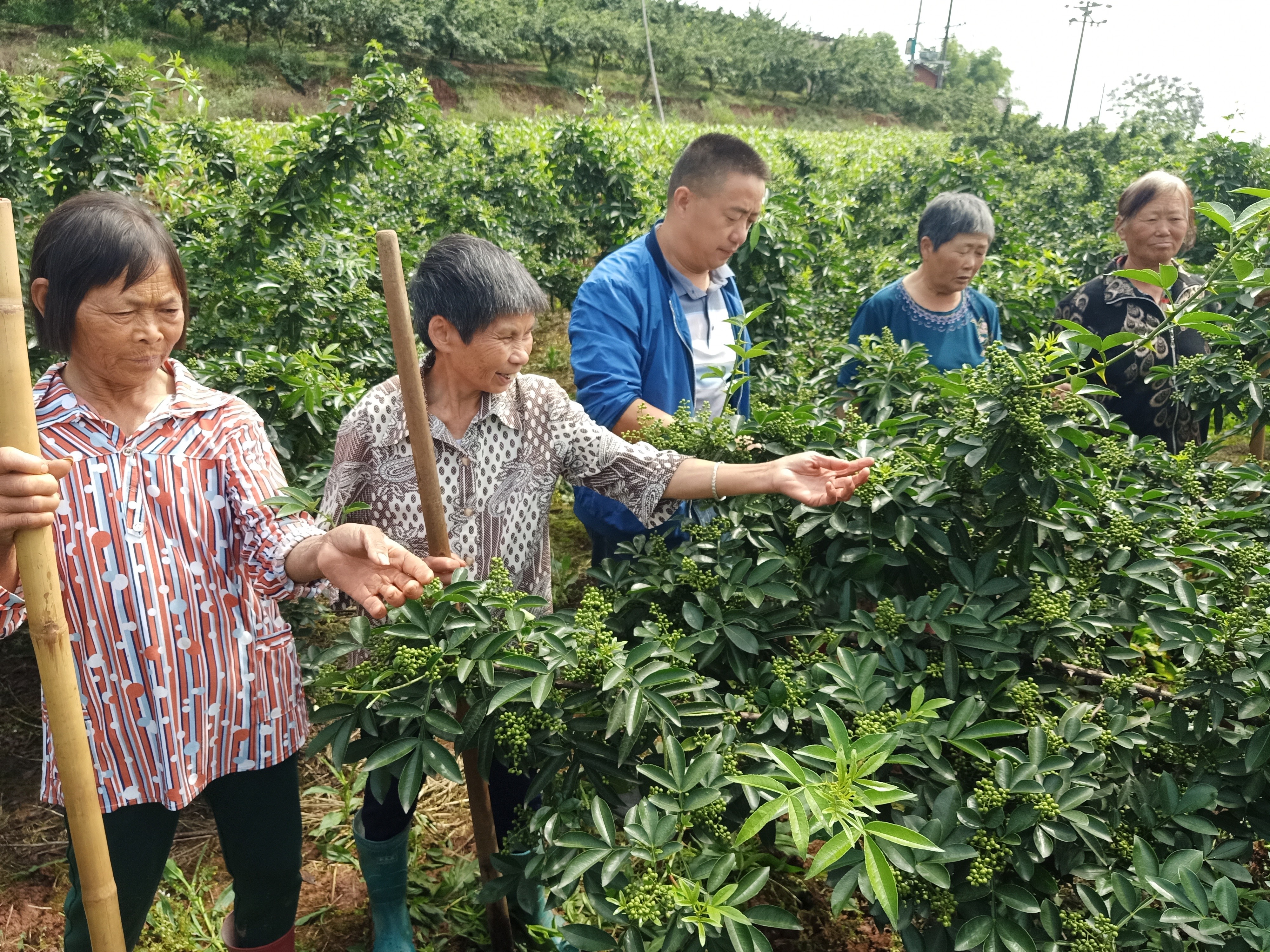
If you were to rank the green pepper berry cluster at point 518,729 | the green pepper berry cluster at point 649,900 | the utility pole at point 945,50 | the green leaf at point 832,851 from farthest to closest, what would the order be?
the utility pole at point 945,50
the green pepper berry cluster at point 518,729
the green pepper berry cluster at point 649,900
the green leaf at point 832,851

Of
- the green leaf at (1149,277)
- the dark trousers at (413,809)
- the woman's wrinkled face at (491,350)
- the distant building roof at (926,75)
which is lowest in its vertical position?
the dark trousers at (413,809)

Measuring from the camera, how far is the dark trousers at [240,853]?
1.54m

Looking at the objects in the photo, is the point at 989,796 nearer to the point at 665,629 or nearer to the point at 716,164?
the point at 665,629

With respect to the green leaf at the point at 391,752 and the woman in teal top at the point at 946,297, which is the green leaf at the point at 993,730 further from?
the woman in teal top at the point at 946,297

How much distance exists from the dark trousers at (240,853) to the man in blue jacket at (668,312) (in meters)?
0.98

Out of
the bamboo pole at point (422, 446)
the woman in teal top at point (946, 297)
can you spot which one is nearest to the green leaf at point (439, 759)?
the bamboo pole at point (422, 446)

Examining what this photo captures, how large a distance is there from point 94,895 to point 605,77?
4082cm

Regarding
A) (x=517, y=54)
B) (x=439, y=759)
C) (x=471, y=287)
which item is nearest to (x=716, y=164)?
(x=471, y=287)

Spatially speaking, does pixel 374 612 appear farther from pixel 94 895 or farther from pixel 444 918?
pixel 444 918

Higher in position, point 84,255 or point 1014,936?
point 84,255

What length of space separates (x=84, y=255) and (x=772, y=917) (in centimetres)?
143

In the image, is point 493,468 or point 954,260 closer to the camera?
point 493,468

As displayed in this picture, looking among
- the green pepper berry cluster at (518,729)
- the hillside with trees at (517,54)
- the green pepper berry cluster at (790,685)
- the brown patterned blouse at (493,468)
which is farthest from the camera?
the hillside with trees at (517,54)

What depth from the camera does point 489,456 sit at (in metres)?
1.83
